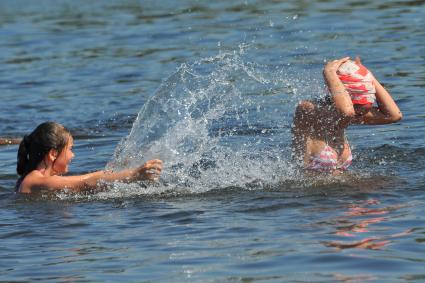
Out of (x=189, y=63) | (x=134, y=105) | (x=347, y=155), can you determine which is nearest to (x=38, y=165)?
(x=347, y=155)

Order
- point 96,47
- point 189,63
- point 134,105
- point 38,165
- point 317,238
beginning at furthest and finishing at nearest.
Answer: point 96,47
point 189,63
point 134,105
point 38,165
point 317,238

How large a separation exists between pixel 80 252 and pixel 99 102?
7.02m

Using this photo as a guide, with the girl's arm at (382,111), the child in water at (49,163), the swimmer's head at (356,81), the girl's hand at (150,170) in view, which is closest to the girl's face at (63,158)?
the child in water at (49,163)

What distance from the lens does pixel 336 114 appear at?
9.42 meters

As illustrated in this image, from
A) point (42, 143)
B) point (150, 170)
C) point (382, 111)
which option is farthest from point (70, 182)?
point (382, 111)

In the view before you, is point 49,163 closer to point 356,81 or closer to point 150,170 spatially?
point 150,170

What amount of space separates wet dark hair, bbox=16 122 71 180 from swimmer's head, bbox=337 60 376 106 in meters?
2.28

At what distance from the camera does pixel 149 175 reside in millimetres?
8844

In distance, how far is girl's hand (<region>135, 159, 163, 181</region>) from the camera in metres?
8.81

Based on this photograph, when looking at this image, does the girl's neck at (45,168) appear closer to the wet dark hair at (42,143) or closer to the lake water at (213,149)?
the wet dark hair at (42,143)

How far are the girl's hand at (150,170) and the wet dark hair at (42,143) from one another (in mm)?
883

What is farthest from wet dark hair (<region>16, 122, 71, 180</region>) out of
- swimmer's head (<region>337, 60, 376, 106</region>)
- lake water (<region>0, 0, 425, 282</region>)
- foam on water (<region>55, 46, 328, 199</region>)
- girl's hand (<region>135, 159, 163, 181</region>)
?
swimmer's head (<region>337, 60, 376, 106</region>)

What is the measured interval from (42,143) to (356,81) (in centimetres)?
258

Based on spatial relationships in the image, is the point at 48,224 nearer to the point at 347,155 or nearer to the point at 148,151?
the point at 148,151
